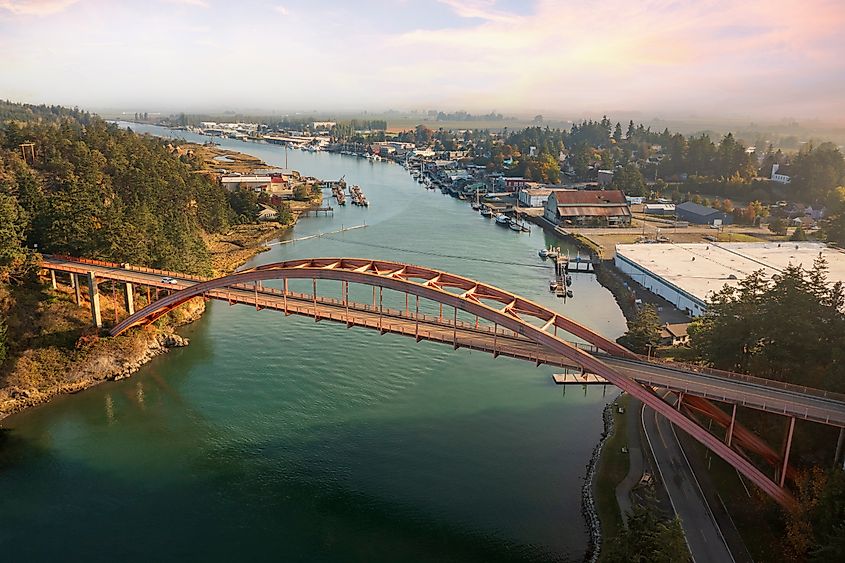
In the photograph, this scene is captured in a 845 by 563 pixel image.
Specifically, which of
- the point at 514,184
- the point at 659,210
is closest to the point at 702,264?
the point at 659,210

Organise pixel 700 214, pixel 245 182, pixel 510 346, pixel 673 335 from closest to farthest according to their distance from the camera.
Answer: pixel 510 346
pixel 673 335
pixel 700 214
pixel 245 182

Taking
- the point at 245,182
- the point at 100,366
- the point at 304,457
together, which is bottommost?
the point at 304,457

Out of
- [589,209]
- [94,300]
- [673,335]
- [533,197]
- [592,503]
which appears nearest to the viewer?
[592,503]

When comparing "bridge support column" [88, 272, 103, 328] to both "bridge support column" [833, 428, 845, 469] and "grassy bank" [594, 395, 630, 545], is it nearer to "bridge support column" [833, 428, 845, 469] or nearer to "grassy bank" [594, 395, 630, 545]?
"grassy bank" [594, 395, 630, 545]

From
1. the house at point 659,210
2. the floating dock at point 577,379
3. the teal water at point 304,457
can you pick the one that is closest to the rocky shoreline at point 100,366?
the teal water at point 304,457

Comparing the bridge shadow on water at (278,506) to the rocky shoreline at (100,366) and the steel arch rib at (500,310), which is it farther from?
the steel arch rib at (500,310)

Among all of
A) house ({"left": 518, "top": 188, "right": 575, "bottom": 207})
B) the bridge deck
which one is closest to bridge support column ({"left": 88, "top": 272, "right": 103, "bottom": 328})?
the bridge deck

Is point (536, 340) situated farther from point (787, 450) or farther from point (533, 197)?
point (533, 197)
